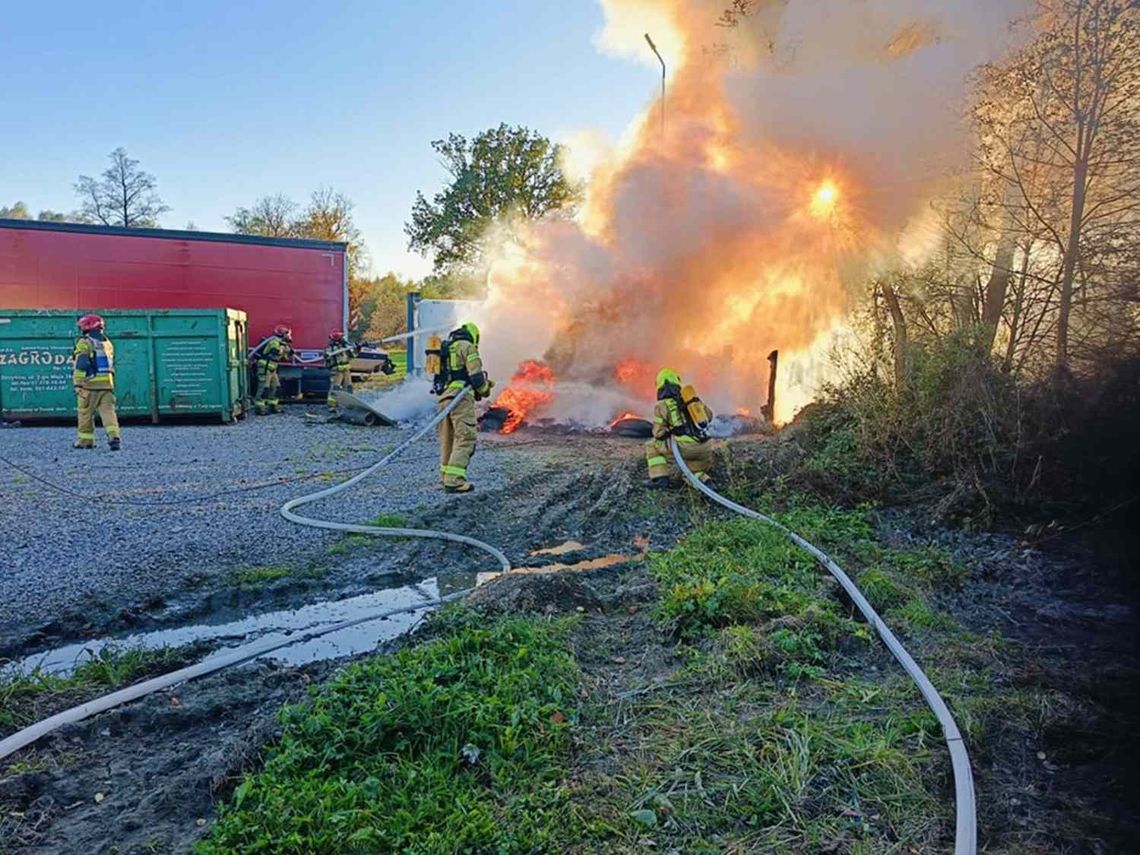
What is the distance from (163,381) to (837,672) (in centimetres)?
1217

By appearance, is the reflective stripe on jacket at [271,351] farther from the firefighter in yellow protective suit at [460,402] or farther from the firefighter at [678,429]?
the firefighter at [678,429]

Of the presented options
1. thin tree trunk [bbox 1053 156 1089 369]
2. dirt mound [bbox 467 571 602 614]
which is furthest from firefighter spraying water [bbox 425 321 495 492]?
thin tree trunk [bbox 1053 156 1089 369]

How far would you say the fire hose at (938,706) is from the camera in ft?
7.42

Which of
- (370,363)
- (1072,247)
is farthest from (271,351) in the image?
(1072,247)

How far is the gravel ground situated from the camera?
452 cm

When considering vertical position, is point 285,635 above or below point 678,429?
below

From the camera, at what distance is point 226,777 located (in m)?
2.54

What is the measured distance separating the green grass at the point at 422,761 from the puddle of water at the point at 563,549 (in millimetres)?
2340

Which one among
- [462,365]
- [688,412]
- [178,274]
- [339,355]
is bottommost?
[688,412]

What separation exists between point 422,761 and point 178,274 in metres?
14.7

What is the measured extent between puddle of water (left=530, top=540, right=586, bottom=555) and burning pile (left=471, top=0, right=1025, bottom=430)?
18.9 ft

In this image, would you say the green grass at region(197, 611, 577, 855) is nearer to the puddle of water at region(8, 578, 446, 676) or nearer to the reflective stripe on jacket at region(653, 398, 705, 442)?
the puddle of water at region(8, 578, 446, 676)

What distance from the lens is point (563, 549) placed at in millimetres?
5875

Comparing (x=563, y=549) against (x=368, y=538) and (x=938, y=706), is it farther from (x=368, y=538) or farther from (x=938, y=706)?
(x=938, y=706)
